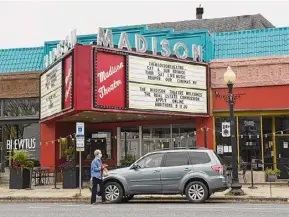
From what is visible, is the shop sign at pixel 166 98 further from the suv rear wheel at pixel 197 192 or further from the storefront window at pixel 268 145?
the suv rear wheel at pixel 197 192

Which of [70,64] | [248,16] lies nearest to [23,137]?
[70,64]

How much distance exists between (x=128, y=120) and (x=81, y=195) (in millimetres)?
8480

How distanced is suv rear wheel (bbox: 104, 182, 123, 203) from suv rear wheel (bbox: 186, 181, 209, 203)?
224cm

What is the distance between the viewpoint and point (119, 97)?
2177cm

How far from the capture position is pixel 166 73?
23297 mm

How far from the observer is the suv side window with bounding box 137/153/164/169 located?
17031 mm

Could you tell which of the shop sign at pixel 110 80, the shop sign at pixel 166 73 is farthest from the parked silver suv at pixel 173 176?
the shop sign at pixel 166 73

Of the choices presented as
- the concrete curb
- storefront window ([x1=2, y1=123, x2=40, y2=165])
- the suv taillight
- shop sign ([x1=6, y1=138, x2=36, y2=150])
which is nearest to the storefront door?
the concrete curb

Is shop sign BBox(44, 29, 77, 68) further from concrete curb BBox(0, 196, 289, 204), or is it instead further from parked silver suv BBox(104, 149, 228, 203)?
parked silver suv BBox(104, 149, 228, 203)

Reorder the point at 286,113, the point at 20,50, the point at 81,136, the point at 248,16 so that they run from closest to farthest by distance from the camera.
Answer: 1. the point at 81,136
2. the point at 286,113
3. the point at 20,50
4. the point at 248,16

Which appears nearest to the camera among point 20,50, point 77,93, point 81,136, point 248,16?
point 81,136

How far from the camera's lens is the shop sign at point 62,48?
21438 mm

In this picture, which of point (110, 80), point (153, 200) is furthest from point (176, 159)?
point (110, 80)
